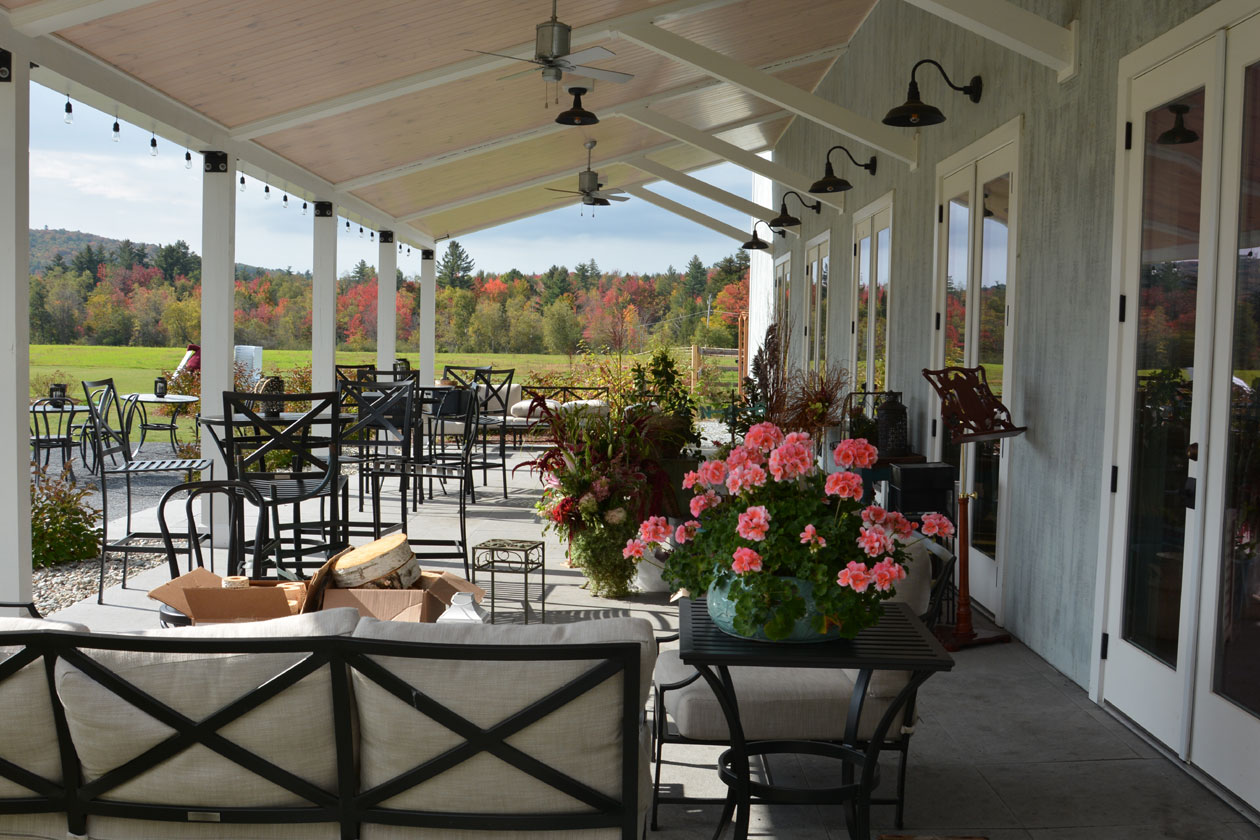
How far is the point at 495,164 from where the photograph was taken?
11.0m

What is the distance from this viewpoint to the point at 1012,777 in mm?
3230

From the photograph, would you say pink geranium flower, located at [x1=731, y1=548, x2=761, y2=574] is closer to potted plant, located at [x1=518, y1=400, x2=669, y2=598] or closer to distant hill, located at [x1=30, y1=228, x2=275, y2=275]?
potted plant, located at [x1=518, y1=400, x2=669, y2=598]

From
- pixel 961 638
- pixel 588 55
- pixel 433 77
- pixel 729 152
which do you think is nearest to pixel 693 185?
pixel 729 152

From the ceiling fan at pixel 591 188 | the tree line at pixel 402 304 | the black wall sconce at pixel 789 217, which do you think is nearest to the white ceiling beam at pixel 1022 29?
the black wall sconce at pixel 789 217

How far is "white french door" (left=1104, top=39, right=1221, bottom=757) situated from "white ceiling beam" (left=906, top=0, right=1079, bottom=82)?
0.63 metres

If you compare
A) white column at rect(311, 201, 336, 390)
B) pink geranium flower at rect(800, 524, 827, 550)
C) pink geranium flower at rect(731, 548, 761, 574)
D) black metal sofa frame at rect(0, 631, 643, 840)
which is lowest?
black metal sofa frame at rect(0, 631, 643, 840)

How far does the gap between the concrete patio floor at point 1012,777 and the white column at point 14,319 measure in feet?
9.93

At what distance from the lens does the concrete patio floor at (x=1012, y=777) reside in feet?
9.43

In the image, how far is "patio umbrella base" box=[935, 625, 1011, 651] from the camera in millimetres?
4680

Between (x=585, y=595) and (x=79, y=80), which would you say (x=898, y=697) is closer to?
(x=585, y=595)

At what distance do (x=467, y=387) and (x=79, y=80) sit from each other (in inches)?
173

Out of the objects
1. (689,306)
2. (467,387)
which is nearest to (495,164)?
(467,387)

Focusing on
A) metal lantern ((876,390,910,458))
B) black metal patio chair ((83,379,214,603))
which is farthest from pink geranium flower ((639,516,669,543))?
metal lantern ((876,390,910,458))

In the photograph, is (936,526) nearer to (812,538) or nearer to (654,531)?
(812,538)
